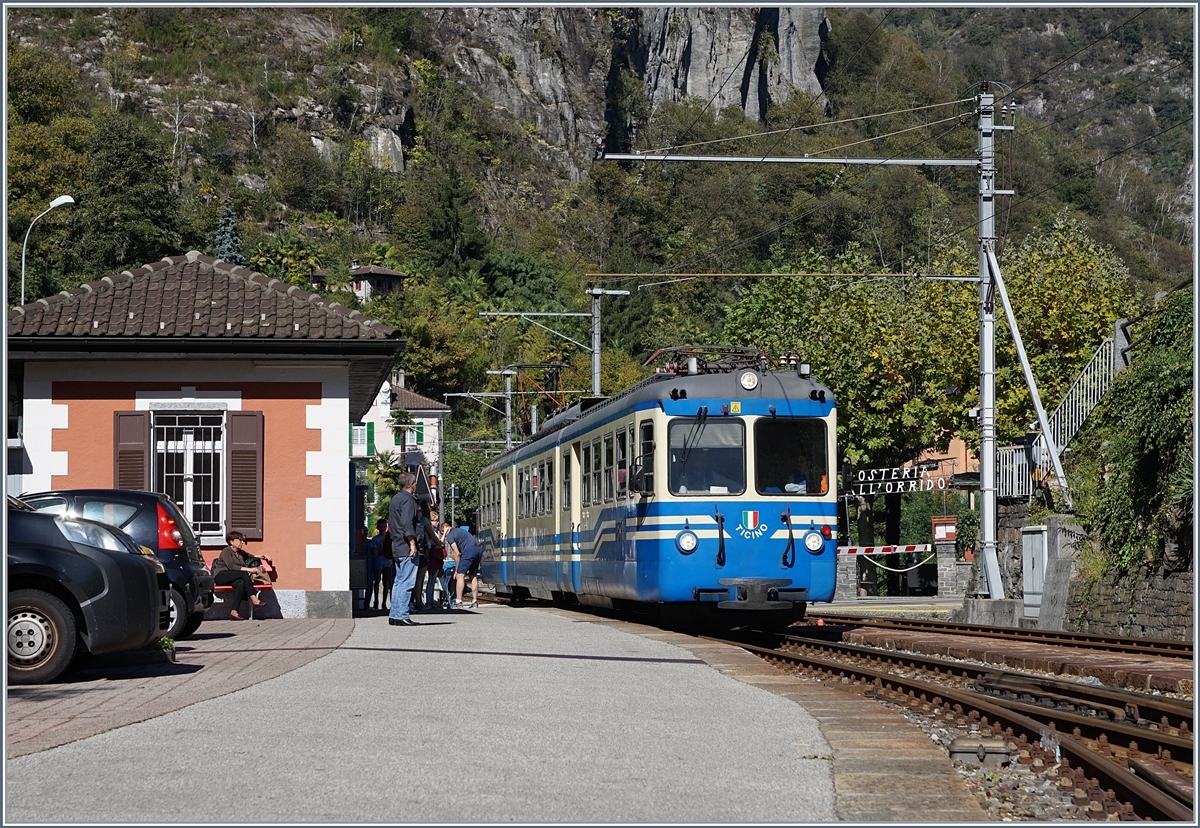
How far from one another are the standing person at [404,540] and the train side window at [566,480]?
4.25m

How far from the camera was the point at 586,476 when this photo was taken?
21.4 meters

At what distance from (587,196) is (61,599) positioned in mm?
144476

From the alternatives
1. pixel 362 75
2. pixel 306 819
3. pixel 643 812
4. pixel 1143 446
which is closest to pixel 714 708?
pixel 643 812

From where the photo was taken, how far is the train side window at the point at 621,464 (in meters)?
19.2

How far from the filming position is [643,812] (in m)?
6.55

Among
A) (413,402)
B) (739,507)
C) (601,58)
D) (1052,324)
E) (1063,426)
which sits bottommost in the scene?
(739,507)

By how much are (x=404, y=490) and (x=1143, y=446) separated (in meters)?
8.74

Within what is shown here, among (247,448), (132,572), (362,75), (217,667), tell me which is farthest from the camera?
(362,75)

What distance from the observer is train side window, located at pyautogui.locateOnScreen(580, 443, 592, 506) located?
21.2 meters

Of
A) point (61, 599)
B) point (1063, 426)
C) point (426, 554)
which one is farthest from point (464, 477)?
point (61, 599)

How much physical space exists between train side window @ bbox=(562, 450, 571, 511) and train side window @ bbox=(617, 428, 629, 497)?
10.4 ft

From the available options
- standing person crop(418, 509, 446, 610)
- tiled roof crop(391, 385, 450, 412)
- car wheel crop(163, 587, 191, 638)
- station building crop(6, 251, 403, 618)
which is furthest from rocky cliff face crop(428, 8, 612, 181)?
car wheel crop(163, 587, 191, 638)

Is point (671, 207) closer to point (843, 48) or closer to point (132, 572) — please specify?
point (843, 48)

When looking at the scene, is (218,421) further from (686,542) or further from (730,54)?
(730,54)
